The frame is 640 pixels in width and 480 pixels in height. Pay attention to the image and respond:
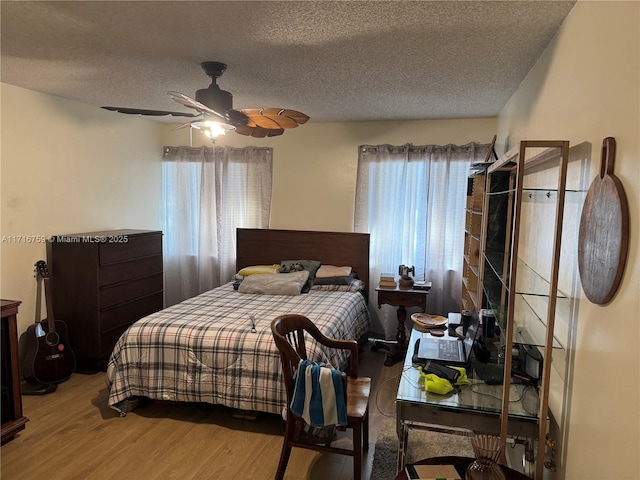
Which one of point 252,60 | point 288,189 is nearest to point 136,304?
point 288,189

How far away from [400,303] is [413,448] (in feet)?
5.10

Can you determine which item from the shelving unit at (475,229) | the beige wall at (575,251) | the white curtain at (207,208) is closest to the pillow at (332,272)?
the white curtain at (207,208)

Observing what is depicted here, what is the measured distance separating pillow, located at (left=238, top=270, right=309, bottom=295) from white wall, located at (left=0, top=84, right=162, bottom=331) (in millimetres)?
1548

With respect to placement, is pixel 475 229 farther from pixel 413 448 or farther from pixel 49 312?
pixel 49 312

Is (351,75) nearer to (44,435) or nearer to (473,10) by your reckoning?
(473,10)

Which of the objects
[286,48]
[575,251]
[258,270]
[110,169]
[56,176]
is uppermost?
[286,48]

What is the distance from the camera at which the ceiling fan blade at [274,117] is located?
8.26 ft

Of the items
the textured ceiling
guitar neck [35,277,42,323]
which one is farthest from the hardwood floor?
the textured ceiling

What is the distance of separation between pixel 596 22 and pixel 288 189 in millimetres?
3490

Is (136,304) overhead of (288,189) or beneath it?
beneath

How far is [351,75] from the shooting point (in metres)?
2.79

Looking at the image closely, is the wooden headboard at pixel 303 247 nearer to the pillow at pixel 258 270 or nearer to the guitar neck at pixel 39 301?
the pillow at pixel 258 270

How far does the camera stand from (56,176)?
11.9 ft

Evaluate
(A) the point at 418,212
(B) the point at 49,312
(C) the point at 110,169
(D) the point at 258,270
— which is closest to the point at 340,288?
(D) the point at 258,270
